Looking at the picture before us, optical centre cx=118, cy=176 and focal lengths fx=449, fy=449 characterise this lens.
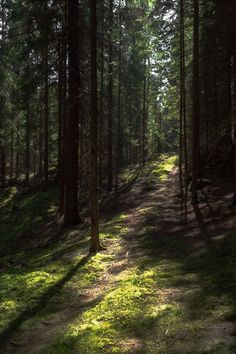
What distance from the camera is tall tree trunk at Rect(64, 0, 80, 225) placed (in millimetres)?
16938

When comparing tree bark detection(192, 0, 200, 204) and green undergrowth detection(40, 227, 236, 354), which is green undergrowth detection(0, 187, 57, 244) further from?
green undergrowth detection(40, 227, 236, 354)

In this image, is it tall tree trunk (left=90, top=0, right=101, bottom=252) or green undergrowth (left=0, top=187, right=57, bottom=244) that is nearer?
tall tree trunk (left=90, top=0, right=101, bottom=252)

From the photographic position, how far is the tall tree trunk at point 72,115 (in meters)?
16.9

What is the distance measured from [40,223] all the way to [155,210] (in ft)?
21.3

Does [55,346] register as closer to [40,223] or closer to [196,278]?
[196,278]

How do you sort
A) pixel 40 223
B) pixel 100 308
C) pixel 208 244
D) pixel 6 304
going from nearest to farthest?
pixel 100 308 → pixel 6 304 → pixel 208 244 → pixel 40 223

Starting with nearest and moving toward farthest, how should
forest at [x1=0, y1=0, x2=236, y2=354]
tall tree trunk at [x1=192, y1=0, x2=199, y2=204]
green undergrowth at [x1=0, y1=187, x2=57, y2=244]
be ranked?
forest at [x1=0, y1=0, x2=236, y2=354] → tall tree trunk at [x1=192, y1=0, x2=199, y2=204] → green undergrowth at [x1=0, y1=187, x2=57, y2=244]

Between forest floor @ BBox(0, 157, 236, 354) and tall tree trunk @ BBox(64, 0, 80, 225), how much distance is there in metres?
1.05

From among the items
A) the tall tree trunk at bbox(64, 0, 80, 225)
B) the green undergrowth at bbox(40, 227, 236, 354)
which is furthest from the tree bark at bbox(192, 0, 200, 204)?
the green undergrowth at bbox(40, 227, 236, 354)

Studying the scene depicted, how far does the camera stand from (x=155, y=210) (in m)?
18.4

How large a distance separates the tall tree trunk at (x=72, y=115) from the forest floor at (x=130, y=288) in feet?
3.46

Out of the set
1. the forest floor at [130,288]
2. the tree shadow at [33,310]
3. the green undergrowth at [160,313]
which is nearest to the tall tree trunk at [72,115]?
the forest floor at [130,288]

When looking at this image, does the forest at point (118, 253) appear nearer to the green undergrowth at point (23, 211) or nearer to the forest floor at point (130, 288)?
the forest floor at point (130, 288)

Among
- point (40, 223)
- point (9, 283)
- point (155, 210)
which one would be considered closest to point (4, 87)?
point (40, 223)
